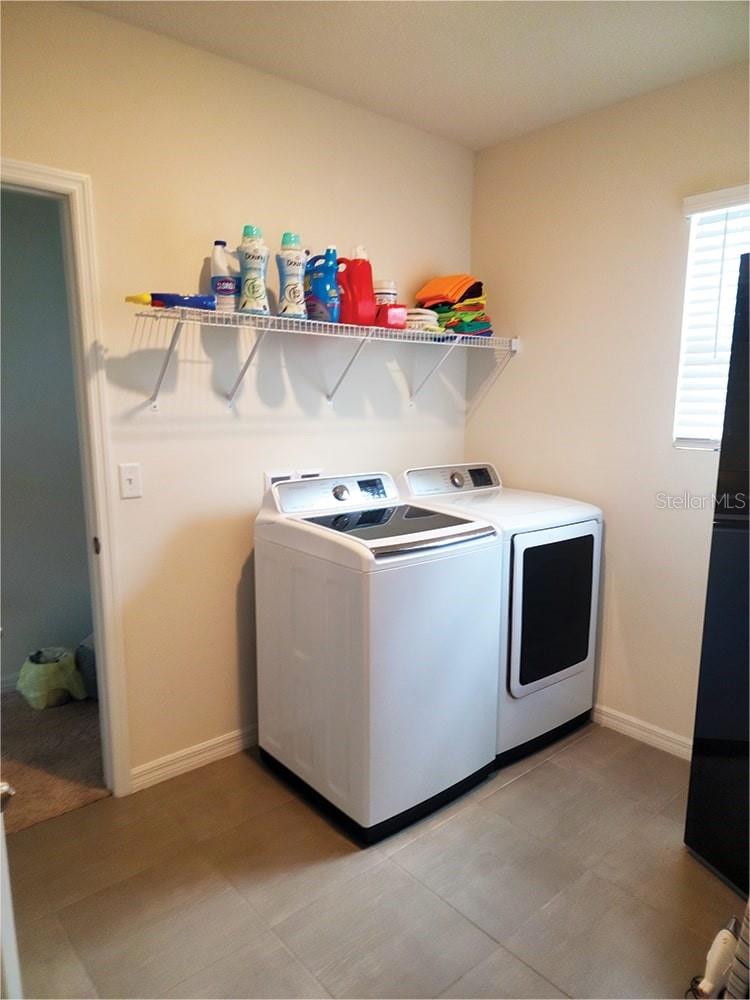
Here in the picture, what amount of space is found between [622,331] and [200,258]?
1620 millimetres

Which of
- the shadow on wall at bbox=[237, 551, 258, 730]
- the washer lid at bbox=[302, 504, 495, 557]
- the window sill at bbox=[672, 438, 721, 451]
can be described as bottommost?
the shadow on wall at bbox=[237, 551, 258, 730]

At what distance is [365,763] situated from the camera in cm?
188

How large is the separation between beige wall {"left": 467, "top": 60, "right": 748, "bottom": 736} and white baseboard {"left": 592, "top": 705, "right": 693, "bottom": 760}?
0.04 metres

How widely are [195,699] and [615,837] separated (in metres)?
1.52

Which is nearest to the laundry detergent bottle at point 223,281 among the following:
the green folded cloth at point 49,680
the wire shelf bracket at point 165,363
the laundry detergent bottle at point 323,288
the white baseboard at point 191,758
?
the wire shelf bracket at point 165,363

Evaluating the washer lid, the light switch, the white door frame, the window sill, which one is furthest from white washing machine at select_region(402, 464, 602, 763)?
the white door frame

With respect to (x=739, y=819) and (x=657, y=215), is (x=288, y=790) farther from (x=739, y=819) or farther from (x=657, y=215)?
(x=657, y=215)

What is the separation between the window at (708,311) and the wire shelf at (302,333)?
770 mm

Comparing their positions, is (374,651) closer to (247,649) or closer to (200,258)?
(247,649)

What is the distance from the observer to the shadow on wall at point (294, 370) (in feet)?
6.86

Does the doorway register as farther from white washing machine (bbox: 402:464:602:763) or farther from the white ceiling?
white washing machine (bbox: 402:464:602:763)

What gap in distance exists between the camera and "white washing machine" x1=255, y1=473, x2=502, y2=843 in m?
1.86

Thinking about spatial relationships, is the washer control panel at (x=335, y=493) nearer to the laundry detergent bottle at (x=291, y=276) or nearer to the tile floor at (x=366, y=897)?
the laundry detergent bottle at (x=291, y=276)

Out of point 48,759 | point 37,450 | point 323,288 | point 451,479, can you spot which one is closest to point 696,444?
point 451,479
